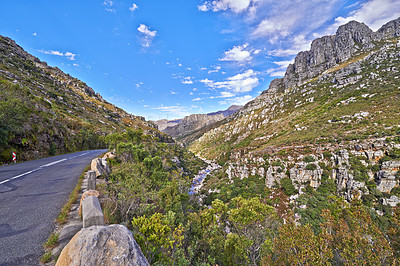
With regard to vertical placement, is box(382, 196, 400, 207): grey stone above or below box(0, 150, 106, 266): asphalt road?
below

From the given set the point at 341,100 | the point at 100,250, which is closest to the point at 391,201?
the point at 100,250

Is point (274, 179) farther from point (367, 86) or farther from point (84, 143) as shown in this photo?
point (367, 86)

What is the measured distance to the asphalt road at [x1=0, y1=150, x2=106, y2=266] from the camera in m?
3.82

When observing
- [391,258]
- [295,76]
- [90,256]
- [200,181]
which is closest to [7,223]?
[90,256]

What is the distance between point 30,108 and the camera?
19141 millimetres

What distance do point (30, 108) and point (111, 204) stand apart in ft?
75.8

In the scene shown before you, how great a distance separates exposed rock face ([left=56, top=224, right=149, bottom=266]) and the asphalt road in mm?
1881

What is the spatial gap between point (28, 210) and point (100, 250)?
5.59m

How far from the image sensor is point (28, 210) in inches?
220

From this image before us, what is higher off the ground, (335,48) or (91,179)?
(335,48)

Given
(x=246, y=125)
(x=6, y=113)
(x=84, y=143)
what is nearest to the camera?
(x=6, y=113)

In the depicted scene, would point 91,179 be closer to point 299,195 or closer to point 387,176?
point 299,195

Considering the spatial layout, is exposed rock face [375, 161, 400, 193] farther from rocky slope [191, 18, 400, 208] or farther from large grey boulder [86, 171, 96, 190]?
large grey boulder [86, 171, 96, 190]

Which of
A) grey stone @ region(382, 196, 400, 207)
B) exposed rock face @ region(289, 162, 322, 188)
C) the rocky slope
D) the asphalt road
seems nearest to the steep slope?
the rocky slope
